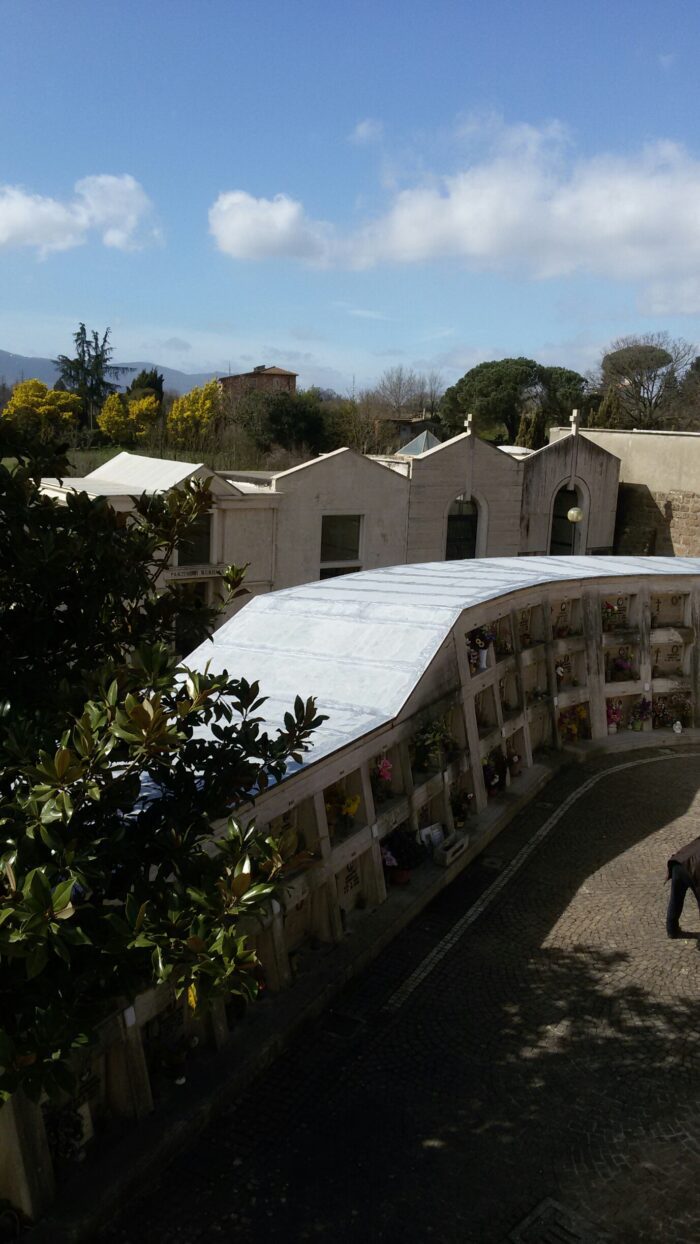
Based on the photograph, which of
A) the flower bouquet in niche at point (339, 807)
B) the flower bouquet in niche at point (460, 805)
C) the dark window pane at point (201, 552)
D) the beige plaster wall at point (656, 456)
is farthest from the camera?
the beige plaster wall at point (656, 456)

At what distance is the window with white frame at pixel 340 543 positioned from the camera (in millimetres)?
29094

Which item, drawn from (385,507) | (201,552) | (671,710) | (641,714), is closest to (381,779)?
(641,714)

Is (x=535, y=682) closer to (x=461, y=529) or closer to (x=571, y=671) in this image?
(x=571, y=671)

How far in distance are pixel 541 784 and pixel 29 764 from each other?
12806 millimetres

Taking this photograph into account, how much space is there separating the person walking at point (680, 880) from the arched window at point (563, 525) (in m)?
24.1

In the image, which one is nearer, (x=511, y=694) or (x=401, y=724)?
(x=401, y=724)

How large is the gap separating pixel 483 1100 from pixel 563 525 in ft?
92.1

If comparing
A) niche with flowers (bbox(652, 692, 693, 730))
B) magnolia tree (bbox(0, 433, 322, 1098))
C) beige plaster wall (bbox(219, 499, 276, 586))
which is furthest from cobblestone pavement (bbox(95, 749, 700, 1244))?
beige plaster wall (bbox(219, 499, 276, 586))

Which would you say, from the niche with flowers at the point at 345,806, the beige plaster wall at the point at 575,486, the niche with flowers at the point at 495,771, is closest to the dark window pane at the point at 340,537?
the beige plaster wall at the point at 575,486

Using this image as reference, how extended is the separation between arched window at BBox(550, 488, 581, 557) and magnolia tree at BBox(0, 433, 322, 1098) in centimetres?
2859

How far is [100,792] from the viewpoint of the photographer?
552cm

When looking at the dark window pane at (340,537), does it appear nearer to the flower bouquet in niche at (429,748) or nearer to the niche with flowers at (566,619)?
the niche with flowers at (566,619)

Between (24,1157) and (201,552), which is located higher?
(201,552)

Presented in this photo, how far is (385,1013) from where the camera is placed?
10.3 meters
